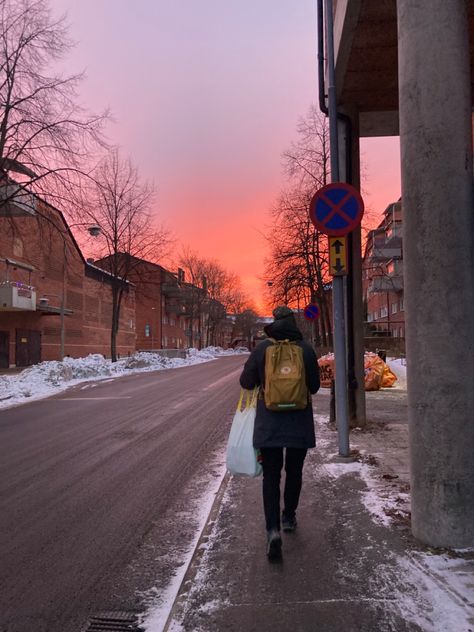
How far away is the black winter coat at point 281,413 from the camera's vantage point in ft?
12.6

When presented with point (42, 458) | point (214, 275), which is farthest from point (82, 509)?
point (214, 275)

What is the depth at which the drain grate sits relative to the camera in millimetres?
3041

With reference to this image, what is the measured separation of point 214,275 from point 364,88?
7795cm

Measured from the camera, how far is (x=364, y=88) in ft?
27.5

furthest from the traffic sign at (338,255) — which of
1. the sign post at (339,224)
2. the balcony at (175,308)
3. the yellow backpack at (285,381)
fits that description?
the balcony at (175,308)

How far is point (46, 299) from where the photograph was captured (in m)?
35.8

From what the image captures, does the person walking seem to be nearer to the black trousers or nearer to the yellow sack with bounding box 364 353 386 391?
the black trousers

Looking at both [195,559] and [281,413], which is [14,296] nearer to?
[195,559]

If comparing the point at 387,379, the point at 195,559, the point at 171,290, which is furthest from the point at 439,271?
the point at 171,290

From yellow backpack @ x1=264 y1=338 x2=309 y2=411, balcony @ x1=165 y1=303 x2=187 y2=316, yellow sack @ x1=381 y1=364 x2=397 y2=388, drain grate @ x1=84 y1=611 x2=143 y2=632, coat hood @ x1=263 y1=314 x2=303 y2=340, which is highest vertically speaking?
balcony @ x1=165 y1=303 x2=187 y2=316

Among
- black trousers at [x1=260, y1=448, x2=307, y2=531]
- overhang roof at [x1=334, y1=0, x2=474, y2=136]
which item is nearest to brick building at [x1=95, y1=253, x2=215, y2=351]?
overhang roof at [x1=334, y1=0, x2=474, y2=136]

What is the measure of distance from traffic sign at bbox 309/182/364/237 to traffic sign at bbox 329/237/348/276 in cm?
24

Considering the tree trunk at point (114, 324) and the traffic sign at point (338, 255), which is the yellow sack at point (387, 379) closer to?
the traffic sign at point (338, 255)

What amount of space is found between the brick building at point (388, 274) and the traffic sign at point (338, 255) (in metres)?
26.4
